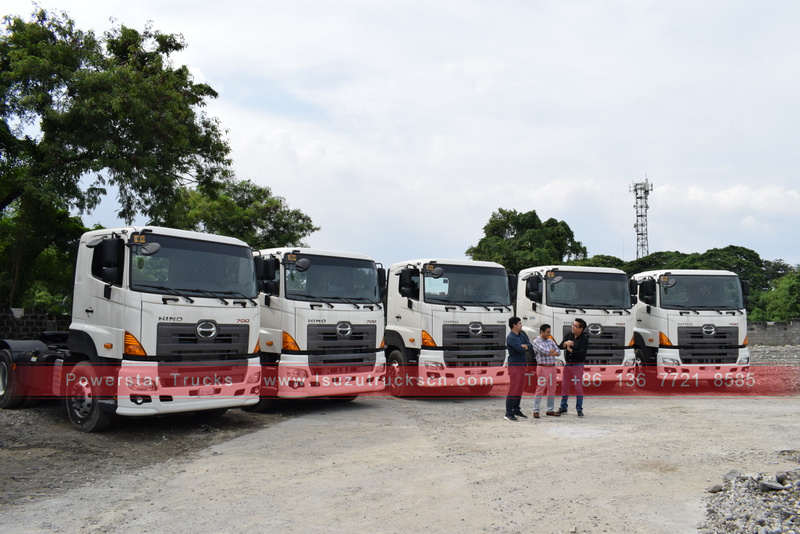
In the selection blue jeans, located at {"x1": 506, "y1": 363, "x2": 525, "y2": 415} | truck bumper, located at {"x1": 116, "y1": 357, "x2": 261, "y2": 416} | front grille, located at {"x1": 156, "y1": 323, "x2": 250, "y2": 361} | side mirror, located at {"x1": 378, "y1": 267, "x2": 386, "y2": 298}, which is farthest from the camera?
side mirror, located at {"x1": 378, "y1": 267, "x2": 386, "y2": 298}

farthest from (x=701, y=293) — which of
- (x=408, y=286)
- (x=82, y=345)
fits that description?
(x=82, y=345)

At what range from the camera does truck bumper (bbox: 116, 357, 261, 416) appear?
888cm

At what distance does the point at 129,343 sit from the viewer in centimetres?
886

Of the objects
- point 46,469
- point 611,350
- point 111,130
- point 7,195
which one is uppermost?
point 111,130

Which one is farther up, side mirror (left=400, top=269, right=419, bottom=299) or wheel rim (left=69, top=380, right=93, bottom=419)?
side mirror (left=400, top=269, right=419, bottom=299)

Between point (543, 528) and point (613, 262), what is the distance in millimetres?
52107

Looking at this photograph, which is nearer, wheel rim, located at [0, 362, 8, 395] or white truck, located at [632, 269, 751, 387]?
wheel rim, located at [0, 362, 8, 395]

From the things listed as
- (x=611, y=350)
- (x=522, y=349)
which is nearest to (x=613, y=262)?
(x=611, y=350)

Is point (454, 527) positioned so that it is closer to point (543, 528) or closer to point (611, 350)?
point (543, 528)

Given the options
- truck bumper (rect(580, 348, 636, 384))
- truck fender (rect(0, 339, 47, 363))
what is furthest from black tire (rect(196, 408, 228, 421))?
truck bumper (rect(580, 348, 636, 384))

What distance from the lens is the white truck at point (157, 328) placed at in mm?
8922

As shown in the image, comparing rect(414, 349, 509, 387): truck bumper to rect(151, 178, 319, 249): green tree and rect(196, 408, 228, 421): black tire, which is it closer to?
rect(196, 408, 228, 421): black tire

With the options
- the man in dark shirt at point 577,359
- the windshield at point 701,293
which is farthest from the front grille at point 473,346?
the windshield at point 701,293

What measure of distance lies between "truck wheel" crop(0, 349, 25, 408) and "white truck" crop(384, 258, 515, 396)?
22.2ft
